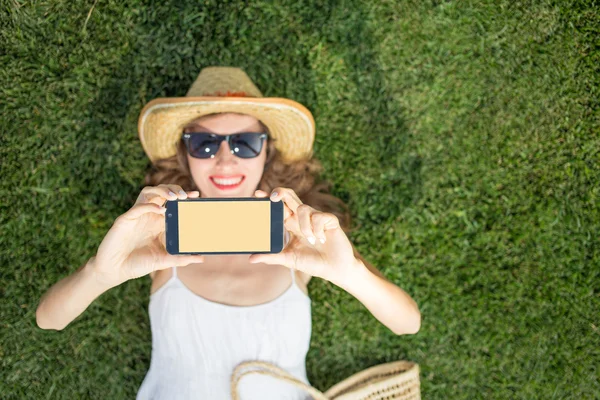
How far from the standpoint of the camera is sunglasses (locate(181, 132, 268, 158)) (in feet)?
9.49

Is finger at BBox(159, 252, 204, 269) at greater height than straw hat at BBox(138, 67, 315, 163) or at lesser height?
lesser

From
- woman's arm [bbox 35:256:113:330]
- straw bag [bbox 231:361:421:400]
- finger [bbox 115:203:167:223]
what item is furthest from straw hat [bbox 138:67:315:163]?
straw bag [bbox 231:361:421:400]

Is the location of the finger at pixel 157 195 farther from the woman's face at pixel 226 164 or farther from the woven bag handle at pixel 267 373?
the woven bag handle at pixel 267 373

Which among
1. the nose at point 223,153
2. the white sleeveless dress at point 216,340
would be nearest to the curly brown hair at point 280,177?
the nose at point 223,153

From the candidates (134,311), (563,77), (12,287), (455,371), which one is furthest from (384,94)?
(12,287)

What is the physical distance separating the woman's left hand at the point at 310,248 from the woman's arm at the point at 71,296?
0.88 metres

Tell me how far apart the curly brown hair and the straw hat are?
0.05 metres

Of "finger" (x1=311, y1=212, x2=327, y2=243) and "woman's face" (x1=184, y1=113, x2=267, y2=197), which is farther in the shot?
"woman's face" (x1=184, y1=113, x2=267, y2=197)

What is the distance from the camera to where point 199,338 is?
302 cm

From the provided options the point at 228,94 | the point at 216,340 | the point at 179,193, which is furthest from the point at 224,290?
the point at 228,94

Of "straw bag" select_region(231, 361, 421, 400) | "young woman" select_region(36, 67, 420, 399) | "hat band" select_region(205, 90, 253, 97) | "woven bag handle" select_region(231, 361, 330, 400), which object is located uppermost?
"hat band" select_region(205, 90, 253, 97)

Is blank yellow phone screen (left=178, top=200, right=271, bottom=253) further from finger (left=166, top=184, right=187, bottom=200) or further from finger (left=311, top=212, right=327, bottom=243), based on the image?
finger (left=311, top=212, right=327, bottom=243)

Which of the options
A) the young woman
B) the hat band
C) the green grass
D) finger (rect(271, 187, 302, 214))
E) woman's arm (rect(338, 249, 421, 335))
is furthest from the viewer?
the green grass

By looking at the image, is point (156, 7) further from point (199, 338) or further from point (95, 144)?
point (199, 338)
